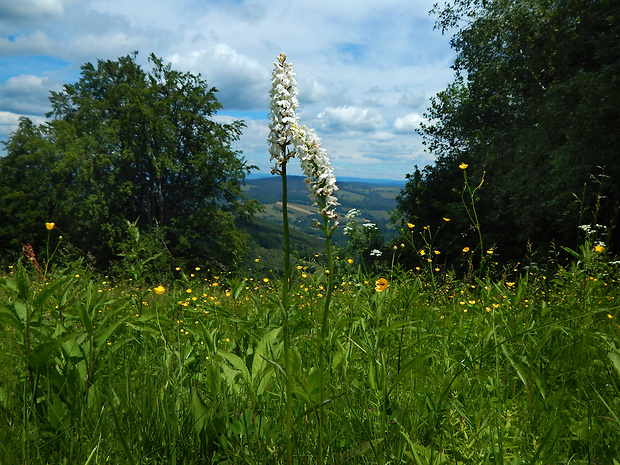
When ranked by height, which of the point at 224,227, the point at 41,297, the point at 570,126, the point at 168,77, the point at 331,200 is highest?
the point at 168,77

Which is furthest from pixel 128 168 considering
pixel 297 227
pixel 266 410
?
pixel 297 227

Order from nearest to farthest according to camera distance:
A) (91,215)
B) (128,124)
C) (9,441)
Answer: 1. (9,441)
2. (91,215)
3. (128,124)

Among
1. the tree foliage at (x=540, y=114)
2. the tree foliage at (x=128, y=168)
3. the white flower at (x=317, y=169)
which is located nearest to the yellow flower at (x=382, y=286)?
the white flower at (x=317, y=169)

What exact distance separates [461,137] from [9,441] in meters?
17.3

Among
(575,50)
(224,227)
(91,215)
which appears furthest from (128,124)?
(575,50)

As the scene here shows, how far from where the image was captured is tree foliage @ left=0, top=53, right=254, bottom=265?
854 inches

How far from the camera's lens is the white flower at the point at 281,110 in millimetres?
1244

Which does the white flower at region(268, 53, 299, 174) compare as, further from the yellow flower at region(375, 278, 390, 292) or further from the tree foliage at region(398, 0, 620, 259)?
the tree foliage at region(398, 0, 620, 259)

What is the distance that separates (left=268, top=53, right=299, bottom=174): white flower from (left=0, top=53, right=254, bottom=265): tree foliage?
2141 cm

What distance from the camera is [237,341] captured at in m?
2.30

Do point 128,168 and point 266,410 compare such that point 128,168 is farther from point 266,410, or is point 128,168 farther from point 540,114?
point 266,410

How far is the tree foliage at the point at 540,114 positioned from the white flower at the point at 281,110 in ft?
23.7

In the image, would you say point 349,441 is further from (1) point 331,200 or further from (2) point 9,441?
(2) point 9,441

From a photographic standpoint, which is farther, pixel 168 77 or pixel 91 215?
pixel 168 77
